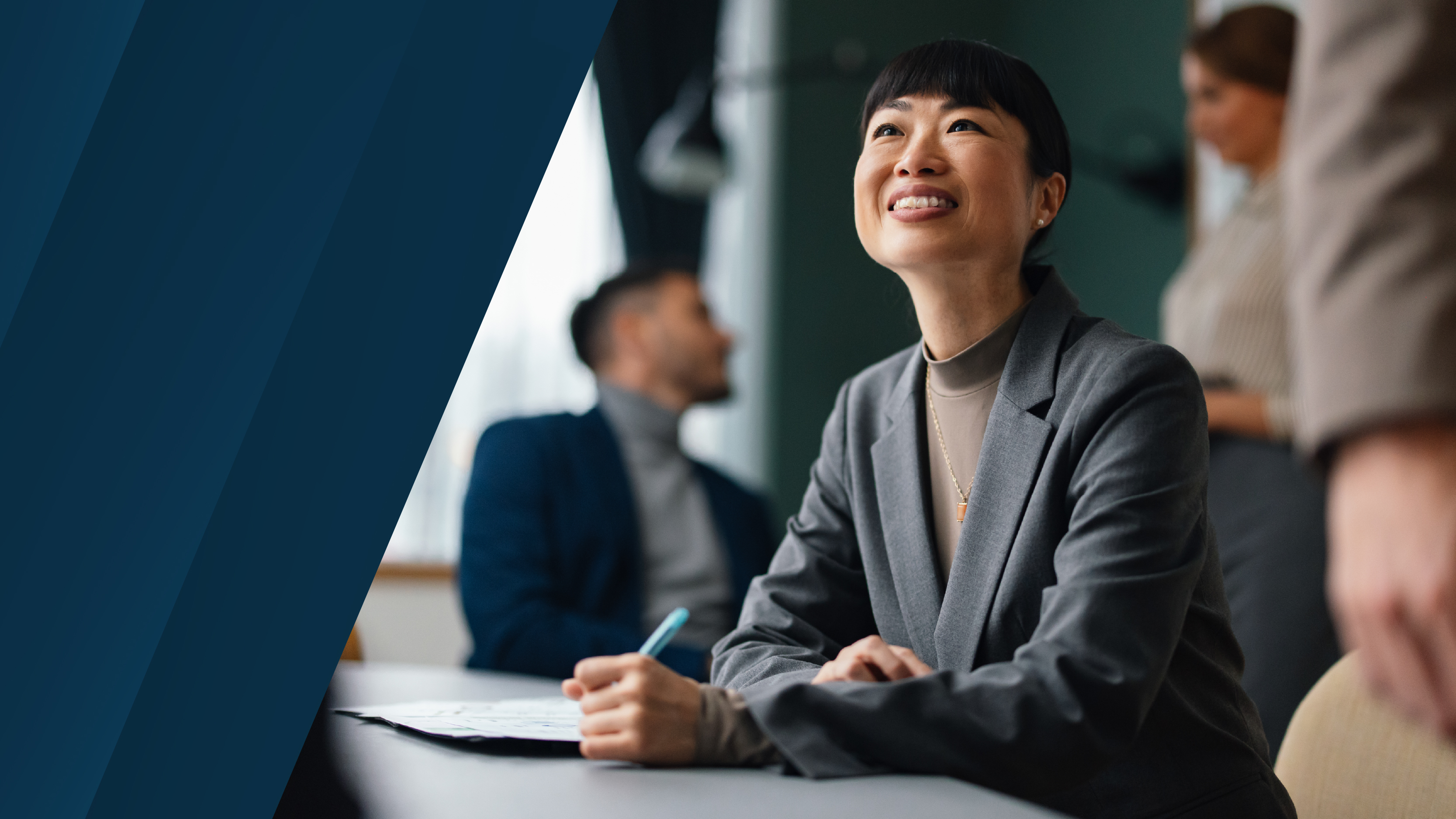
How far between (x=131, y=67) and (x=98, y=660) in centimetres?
28

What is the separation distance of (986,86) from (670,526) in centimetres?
144

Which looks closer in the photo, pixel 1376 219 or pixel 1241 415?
pixel 1376 219

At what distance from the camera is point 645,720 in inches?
24.4

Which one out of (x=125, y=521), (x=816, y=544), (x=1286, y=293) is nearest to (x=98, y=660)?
(x=125, y=521)

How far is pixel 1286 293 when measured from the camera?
5.06ft

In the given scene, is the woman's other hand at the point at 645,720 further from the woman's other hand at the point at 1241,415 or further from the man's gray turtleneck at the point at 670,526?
the man's gray turtleneck at the point at 670,526

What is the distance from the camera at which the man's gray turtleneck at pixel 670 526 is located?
202cm

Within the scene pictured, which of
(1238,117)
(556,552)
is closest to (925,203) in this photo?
(1238,117)

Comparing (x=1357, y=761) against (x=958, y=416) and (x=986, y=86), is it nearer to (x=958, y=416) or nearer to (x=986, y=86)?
(x=958, y=416)

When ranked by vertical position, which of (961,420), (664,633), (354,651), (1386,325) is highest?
(1386,325)

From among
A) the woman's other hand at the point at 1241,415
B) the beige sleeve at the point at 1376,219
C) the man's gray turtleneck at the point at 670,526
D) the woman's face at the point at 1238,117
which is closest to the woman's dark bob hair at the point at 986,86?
the beige sleeve at the point at 1376,219

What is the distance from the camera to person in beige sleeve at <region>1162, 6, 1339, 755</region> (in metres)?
1.33

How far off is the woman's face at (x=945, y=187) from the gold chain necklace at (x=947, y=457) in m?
0.12
